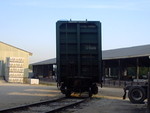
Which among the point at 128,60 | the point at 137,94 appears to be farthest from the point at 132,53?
the point at 137,94

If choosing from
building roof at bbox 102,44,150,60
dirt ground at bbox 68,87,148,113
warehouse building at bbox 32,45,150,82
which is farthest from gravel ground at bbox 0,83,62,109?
building roof at bbox 102,44,150,60

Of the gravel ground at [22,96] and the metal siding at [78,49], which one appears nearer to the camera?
the gravel ground at [22,96]

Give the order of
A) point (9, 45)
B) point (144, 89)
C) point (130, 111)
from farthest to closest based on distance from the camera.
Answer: point (9, 45) → point (144, 89) → point (130, 111)

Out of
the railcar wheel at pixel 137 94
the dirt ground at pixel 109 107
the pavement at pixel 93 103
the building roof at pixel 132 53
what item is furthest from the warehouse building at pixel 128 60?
the dirt ground at pixel 109 107

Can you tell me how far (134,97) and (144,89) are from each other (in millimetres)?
695

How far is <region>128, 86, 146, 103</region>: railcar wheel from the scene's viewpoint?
17094 millimetres

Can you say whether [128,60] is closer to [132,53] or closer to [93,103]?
[132,53]

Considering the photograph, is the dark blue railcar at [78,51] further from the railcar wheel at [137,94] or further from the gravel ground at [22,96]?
the railcar wheel at [137,94]

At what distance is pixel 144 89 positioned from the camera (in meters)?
17.2

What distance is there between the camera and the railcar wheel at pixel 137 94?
17.1 m

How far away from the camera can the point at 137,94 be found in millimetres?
17391

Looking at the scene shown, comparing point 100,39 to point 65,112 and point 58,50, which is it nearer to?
point 58,50

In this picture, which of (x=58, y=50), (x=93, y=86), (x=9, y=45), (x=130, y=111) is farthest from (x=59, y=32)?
(x=9, y=45)

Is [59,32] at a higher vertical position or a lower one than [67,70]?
higher
